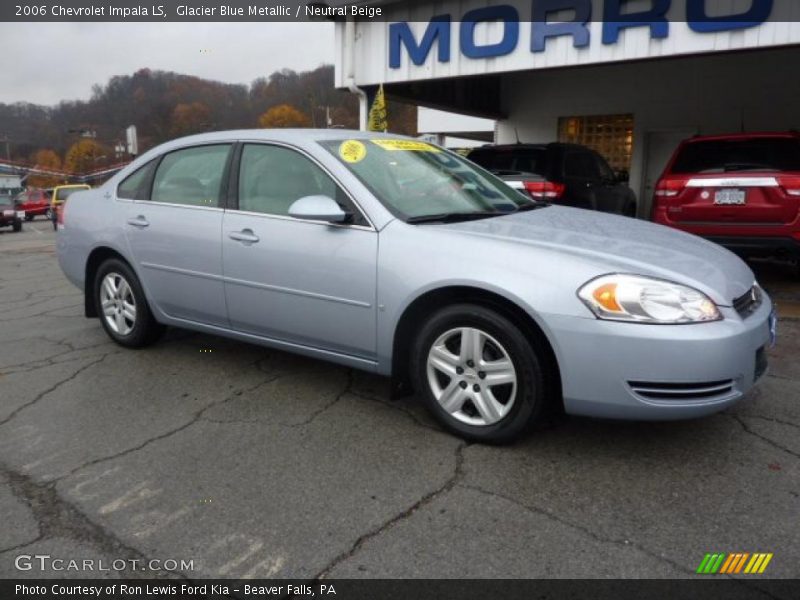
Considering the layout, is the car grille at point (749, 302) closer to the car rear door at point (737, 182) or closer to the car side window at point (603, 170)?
the car rear door at point (737, 182)

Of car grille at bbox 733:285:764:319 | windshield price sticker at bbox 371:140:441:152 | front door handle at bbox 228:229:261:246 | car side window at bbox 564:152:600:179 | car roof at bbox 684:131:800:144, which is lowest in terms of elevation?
car grille at bbox 733:285:764:319

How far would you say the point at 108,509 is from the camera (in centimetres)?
257

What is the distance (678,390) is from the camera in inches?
102

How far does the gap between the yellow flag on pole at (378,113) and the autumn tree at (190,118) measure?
47.7 feet

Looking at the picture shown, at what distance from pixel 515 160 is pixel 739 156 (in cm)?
242

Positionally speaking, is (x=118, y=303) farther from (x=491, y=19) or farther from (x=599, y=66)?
(x=599, y=66)

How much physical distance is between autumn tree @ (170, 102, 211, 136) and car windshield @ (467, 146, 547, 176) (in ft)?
54.5

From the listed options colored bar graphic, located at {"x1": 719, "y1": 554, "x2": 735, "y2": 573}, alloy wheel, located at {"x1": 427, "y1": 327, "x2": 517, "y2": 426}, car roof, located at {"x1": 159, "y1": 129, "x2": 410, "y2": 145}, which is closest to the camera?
colored bar graphic, located at {"x1": 719, "y1": 554, "x2": 735, "y2": 573}

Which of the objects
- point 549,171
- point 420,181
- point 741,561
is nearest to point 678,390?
point 741,561

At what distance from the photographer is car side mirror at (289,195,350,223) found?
3.20 meters

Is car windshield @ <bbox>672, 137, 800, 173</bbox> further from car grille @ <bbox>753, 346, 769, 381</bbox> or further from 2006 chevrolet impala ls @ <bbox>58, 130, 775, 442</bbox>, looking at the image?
car grille @ <bbox>753, 346, 769, 381</bbox>

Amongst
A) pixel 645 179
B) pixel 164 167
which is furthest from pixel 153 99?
pixel 164 167
